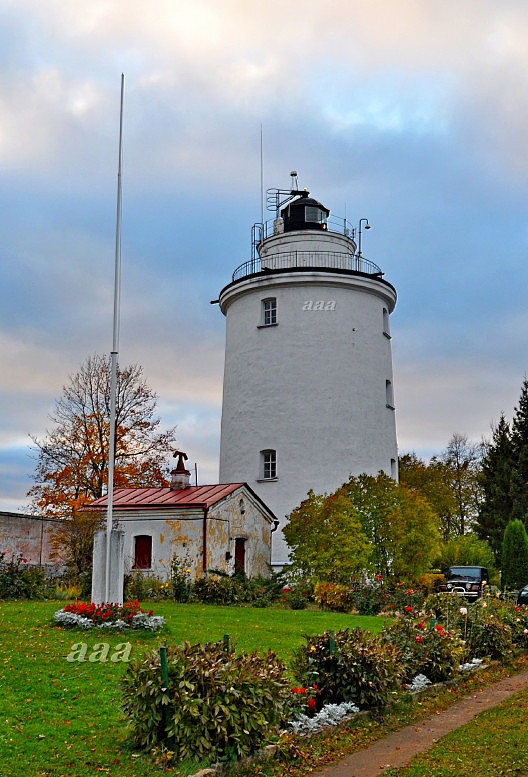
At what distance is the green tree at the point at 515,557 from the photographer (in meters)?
36.6

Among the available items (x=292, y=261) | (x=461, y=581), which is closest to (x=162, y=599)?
(x=461, y=581)

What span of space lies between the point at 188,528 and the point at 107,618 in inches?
385

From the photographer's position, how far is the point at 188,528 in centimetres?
2325

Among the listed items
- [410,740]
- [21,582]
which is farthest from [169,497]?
[410,740]

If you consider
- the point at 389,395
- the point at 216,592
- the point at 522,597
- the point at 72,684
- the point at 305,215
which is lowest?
the point at 72,684

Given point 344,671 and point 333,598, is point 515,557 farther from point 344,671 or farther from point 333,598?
point 344,671

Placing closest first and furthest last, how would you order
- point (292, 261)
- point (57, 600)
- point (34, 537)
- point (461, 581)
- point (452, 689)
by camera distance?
1. point (452, 689)
2. point (57, 600)
3. point (34, 537)
4. point (461, 581)
5. point (292, 261)

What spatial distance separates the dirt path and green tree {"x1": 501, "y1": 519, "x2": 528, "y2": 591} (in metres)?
26.0

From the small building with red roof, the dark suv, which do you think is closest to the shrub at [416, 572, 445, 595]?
the dark suv

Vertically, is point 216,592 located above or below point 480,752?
above

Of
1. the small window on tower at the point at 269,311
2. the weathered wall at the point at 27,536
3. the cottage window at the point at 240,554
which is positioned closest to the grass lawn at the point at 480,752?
the cottage window at the point at 240,554

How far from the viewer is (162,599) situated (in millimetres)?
20438

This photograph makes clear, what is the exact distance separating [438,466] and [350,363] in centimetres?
2330

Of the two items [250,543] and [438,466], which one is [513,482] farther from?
[250,543]
